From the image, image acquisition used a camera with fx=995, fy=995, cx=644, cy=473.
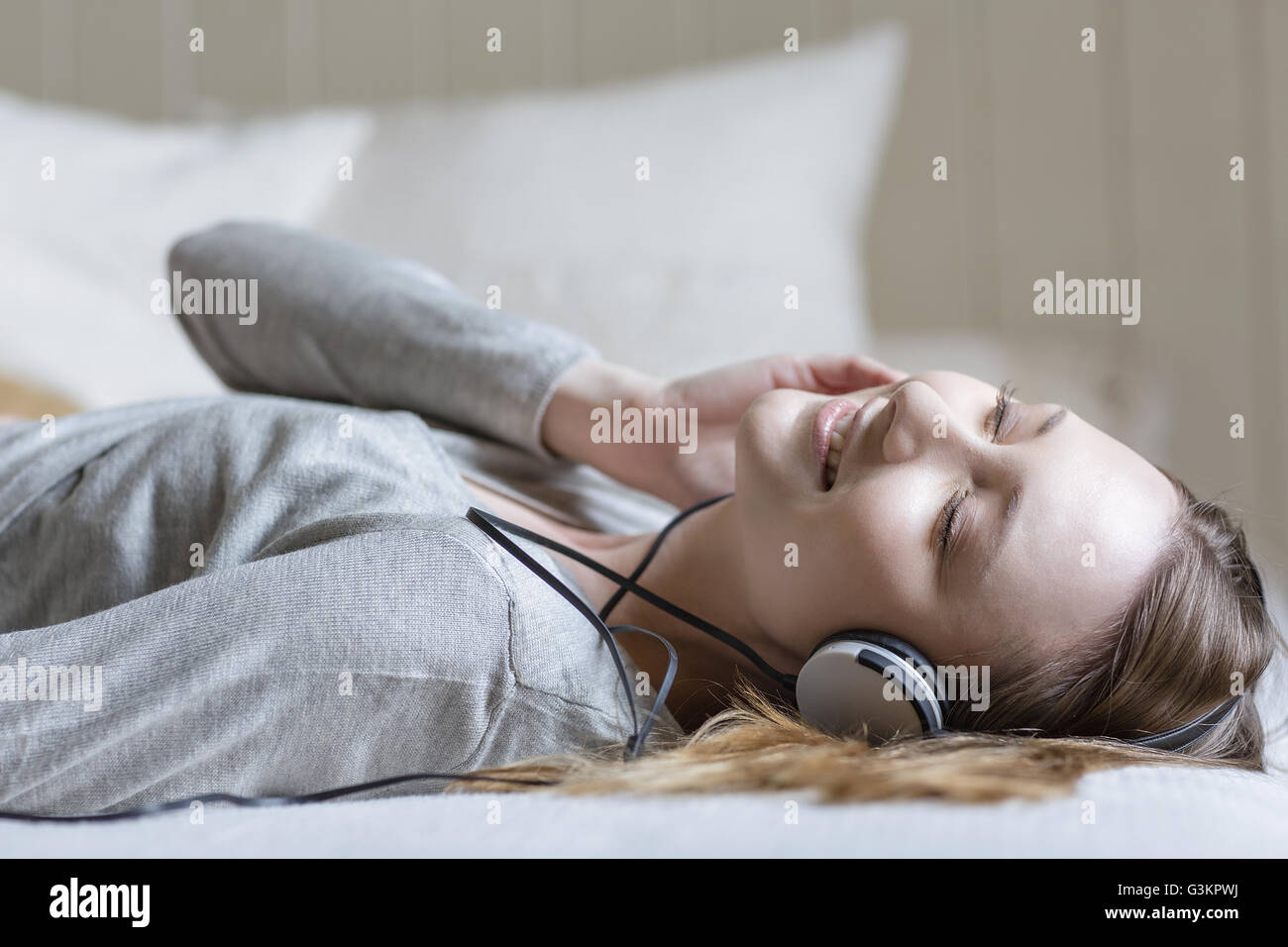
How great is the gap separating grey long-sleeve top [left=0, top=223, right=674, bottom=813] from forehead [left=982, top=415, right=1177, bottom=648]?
273mm

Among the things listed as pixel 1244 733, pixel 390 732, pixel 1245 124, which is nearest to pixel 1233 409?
pixel 1245 124

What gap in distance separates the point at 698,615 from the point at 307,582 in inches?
13.3

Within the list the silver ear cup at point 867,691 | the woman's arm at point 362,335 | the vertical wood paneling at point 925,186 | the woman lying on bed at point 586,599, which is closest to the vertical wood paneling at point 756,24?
the vertical wood paneling at point 925,186

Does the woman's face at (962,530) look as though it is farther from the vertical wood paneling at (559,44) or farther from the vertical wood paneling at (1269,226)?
the vertical wood paneling at (559,44)

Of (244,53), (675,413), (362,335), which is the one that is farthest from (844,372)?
(244,53)

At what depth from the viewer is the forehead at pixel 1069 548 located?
0.68 metres

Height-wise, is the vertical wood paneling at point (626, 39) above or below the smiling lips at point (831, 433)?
above

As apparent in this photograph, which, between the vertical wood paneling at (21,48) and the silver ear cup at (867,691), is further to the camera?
the vertical wood paneling at (21,48)

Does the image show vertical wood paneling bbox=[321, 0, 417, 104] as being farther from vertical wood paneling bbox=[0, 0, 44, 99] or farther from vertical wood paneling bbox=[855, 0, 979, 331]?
vertical wood paneling bbox=[855, 0, 979, 331]

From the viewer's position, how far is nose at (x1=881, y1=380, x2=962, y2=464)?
0.72 m

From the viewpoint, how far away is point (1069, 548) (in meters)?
0.69

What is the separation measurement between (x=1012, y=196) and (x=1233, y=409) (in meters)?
0.50

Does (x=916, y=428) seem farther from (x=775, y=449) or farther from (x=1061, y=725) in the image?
(x=1061, y=725)

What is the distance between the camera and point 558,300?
4.93ft
